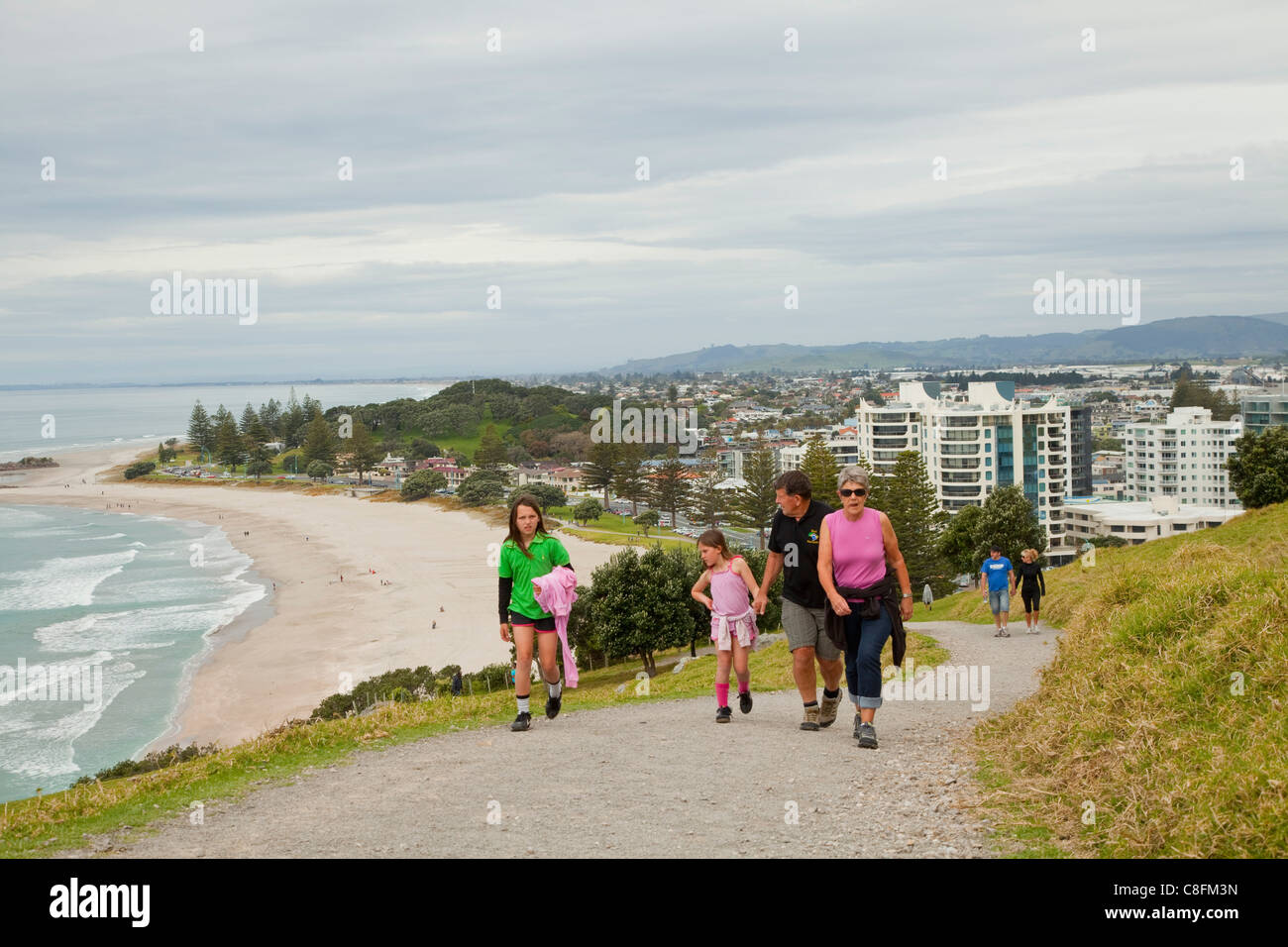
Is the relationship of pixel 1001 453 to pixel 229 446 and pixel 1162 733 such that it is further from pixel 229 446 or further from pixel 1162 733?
pixel 229 446

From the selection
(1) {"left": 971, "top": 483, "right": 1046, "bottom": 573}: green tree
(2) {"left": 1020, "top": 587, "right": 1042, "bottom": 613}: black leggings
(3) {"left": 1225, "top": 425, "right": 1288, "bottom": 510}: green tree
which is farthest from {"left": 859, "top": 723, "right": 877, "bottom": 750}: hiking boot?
(1) {"left": 971, "top": 483, "right": 1046, "bottom": 573}: green tree

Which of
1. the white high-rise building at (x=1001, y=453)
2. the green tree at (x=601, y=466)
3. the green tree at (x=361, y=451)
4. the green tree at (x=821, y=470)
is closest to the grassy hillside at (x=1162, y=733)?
the green tree at (x=821, y=470)

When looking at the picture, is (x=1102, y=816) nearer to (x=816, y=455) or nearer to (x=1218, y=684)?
(x=1218, y=684)

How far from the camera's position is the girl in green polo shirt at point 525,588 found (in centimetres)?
731

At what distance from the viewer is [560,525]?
65.6m

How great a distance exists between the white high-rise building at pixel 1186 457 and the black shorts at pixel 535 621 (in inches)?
3261

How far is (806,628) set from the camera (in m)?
6.91

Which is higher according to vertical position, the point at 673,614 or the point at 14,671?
the point at 673,614

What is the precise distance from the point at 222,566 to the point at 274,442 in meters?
78.2

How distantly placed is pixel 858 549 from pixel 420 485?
257 feet

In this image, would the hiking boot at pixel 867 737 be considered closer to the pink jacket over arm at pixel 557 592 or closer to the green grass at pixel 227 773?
the pink jacket over arm at pixel 557 592

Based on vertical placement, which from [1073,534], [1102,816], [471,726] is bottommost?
[1073,534]
